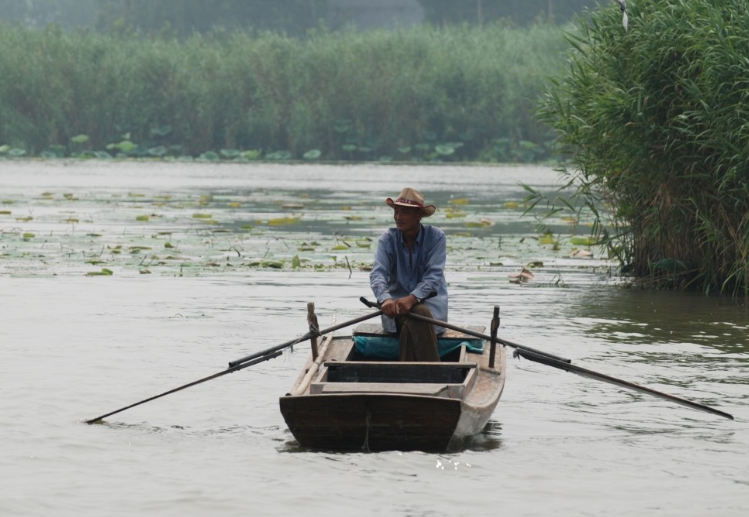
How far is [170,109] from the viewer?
43750 millimetres

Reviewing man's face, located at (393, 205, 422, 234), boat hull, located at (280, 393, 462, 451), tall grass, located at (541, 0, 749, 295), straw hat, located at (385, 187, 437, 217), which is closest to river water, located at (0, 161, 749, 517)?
boat hull, located at (280, 393, 462, 451)

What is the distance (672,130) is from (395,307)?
6215 mm

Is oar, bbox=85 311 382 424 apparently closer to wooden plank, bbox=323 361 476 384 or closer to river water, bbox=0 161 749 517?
river water, bbox=0 161 749 517

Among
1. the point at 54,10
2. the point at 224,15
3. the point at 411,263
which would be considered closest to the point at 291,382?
the point at 411,263

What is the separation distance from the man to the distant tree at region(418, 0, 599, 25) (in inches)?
2212

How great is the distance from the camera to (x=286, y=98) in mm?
42719

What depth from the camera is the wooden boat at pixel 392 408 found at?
683cm

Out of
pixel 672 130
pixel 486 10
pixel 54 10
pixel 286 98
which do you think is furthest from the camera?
pixel 54 10

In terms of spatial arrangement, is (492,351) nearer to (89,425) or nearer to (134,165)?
(89,425)

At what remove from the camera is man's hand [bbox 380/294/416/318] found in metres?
7.97

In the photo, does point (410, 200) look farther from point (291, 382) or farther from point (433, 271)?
point (291, 382)

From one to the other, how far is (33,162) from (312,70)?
8639mm

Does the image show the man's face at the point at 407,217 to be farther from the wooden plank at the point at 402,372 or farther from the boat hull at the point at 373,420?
the boat hull at the point at 373,420

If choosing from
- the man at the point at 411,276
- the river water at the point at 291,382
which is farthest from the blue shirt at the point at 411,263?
the river water at the point at 291,382
